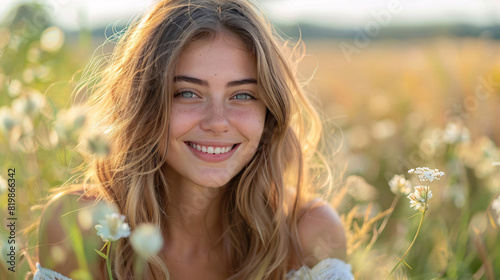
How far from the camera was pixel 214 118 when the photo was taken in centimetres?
151

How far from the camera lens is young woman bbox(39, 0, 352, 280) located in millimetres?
1532

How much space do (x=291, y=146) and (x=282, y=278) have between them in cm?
46

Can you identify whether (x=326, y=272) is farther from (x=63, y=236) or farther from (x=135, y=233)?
(x=135, y=233)

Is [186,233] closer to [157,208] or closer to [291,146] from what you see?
[157,208]

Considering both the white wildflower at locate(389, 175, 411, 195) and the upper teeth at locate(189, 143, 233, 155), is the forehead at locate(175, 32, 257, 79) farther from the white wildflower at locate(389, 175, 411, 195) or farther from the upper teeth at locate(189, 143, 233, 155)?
the white wildflower at locate(389, 175, 411, 195)

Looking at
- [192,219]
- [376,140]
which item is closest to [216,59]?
[192,219]

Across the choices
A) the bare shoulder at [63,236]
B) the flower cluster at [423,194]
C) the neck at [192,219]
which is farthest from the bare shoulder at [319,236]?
the flower cluster at [423,194]

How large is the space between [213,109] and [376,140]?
2.08m

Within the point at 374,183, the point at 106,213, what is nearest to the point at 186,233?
the point at 106,213

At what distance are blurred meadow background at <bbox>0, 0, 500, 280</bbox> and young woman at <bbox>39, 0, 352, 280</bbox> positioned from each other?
0.11 meters

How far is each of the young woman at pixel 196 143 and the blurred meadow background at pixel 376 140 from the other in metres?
0.11

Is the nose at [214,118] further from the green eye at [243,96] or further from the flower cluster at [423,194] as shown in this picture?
the flower cluster at [423,194]

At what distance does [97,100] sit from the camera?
5.59 ft

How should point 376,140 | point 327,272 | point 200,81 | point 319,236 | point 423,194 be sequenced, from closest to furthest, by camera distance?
1. point 423,194
2. point 200,81
3. point 327,272
4. point 319,236
5. point 376,140
